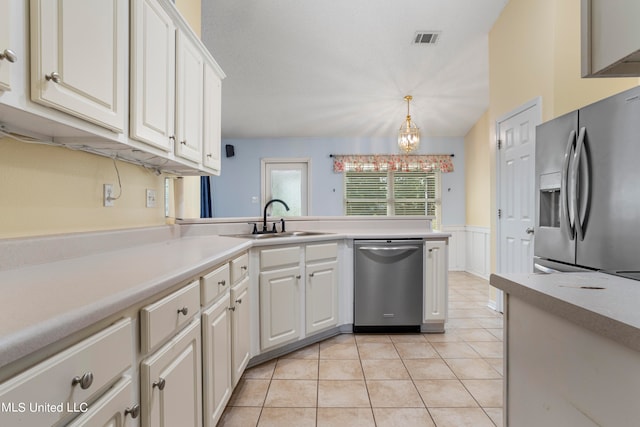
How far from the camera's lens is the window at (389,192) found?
5953 millimetres

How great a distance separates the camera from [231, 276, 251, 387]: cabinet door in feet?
5.47

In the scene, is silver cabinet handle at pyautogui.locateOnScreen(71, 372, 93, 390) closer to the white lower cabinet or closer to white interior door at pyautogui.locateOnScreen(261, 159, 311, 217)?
the white lower cabinet

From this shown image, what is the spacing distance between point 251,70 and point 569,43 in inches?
131

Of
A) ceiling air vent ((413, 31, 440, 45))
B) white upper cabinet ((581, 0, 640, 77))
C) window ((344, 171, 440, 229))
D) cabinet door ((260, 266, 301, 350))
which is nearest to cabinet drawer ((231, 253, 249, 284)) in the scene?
cabinet door ((260, 266, 301, 350))

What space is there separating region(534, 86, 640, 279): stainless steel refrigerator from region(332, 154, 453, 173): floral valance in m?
3.72

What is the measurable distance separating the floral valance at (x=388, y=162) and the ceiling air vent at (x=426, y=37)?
239 centimetres

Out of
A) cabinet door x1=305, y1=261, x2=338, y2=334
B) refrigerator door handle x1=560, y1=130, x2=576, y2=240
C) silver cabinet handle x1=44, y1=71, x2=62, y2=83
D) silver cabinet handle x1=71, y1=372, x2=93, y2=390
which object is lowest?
cabinet door x1=305, y1=261, x2=338, y2=334

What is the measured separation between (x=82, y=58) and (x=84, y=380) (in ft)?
3.00

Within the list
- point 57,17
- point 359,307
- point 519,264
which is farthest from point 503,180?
point 57,17

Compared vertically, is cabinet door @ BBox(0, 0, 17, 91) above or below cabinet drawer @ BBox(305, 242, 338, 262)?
above

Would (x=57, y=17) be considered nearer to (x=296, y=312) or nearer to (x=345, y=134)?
(x=296, y=312)

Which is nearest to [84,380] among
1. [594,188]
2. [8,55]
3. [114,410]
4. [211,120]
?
[114,410]

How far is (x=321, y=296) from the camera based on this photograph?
254 cm

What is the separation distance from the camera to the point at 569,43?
8.00 ft
